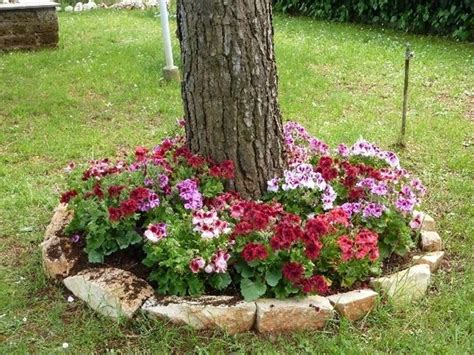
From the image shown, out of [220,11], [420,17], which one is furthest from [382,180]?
[420,17]

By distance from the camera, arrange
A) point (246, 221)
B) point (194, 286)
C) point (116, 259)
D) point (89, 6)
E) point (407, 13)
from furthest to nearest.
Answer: point (89, 6), point (407, 13), point (116, 259), point (246, 221), point (194, 286)

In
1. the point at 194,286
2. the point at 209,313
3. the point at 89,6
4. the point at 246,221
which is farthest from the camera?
the point at 89,6

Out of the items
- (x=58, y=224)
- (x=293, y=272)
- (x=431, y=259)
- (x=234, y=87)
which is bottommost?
(x=431, y=259)

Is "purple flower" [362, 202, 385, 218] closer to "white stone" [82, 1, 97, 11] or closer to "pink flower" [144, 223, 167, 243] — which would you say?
"pink flower" [144, 223, 167, 243]

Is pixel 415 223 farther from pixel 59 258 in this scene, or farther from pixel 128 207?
pixel 59 258

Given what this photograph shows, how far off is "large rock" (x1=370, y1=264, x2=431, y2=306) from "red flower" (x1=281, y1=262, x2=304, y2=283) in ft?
1.52

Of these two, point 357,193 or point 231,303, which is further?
point 357,193

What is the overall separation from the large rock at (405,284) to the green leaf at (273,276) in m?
0.51

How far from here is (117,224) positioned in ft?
9.82

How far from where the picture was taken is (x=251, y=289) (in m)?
2.75

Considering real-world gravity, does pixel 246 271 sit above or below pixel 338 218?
below

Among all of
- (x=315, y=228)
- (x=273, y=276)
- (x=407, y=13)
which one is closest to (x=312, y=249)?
(x=315, y=228)

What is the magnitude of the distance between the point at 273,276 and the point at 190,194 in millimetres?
641

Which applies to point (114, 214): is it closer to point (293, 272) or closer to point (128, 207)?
point (128, 207)
